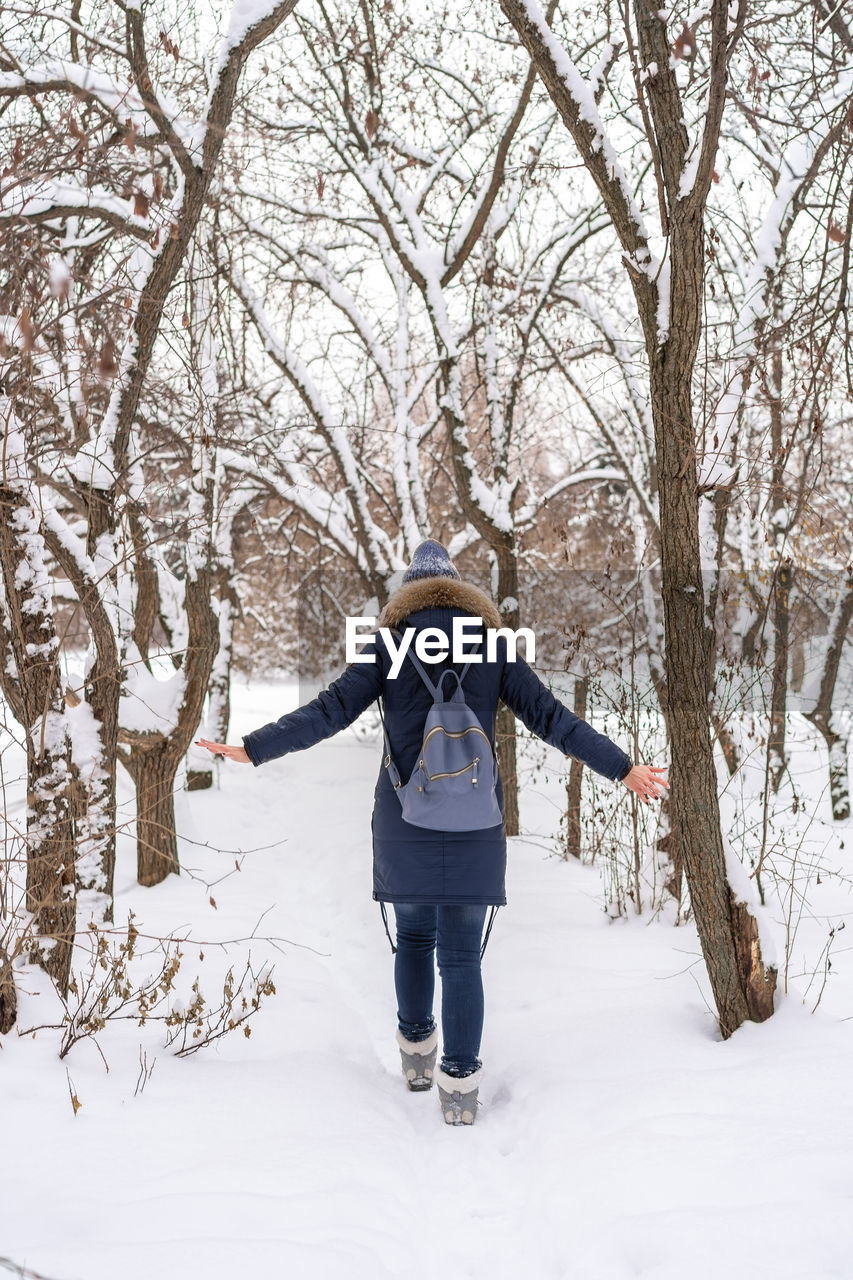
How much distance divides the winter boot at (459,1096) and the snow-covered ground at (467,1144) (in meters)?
0.05

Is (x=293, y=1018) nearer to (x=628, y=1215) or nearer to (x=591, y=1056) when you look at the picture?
(x=591, y=1056)

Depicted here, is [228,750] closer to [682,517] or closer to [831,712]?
[682,517]

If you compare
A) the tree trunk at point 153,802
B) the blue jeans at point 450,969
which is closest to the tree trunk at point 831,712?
the tree trunk at point 153,802

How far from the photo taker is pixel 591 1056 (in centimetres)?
309

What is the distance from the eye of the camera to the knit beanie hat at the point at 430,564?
3.22m

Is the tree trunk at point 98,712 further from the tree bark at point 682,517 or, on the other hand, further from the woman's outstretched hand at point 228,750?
the tree bark at point 682,517

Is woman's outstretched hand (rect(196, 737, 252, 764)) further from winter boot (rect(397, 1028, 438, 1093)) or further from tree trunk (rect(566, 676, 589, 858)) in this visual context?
tree trunk (rect(566, 676, 589, 858))

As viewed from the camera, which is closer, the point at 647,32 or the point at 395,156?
the point at 647,32

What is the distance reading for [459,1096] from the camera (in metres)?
2.88

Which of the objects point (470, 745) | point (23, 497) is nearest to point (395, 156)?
point (23, 497)

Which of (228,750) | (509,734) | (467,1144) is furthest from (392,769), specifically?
(509,734)

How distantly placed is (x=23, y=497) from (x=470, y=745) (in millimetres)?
1641

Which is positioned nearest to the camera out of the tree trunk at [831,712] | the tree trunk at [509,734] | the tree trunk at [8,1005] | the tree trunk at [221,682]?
the tree trunk at [8,1005]

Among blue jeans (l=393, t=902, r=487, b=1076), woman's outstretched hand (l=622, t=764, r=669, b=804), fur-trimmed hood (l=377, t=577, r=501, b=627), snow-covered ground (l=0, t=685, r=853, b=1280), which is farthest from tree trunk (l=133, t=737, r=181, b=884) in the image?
woman's outstretched hand (l=622, t=764, r=669, b=804)
